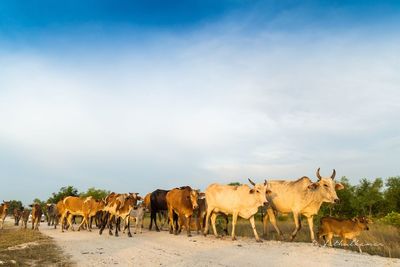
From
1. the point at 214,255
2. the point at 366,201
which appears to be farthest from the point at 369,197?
the point at 214,255

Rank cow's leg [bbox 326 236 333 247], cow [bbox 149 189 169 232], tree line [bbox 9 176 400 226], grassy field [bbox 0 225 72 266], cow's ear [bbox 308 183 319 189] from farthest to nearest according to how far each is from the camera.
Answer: tree line [bbox 9 176 400 226] → cow [bbox 149 189 169 232] → cow's ear [bbox 308 183 319 189] → cow's leg [bbox 326 236 333 247] → grassy field [bbox 0 225 72 266]

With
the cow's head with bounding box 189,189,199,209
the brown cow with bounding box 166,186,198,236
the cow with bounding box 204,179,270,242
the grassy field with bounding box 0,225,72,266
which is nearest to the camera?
the grassy field with bounding box 0,225,72,266

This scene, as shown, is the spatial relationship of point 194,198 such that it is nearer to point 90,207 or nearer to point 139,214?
point 139,214

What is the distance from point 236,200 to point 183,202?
314 cm

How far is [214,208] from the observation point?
17328mm

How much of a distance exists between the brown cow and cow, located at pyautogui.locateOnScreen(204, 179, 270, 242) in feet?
2.71

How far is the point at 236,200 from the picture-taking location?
16406 millimetres

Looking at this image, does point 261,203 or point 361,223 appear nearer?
point 361,223

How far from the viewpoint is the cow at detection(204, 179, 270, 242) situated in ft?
52.2

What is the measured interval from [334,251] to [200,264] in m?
4.81

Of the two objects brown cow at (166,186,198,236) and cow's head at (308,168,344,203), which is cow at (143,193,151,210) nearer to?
brown cow at (166,186,198,236)

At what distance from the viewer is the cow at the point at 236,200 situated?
15.9m

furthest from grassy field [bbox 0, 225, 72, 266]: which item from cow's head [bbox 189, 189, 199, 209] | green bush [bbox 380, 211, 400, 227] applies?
green bush [bbox 380, 211, 400, 227]

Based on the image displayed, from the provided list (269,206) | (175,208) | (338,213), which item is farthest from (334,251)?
(338,213)
